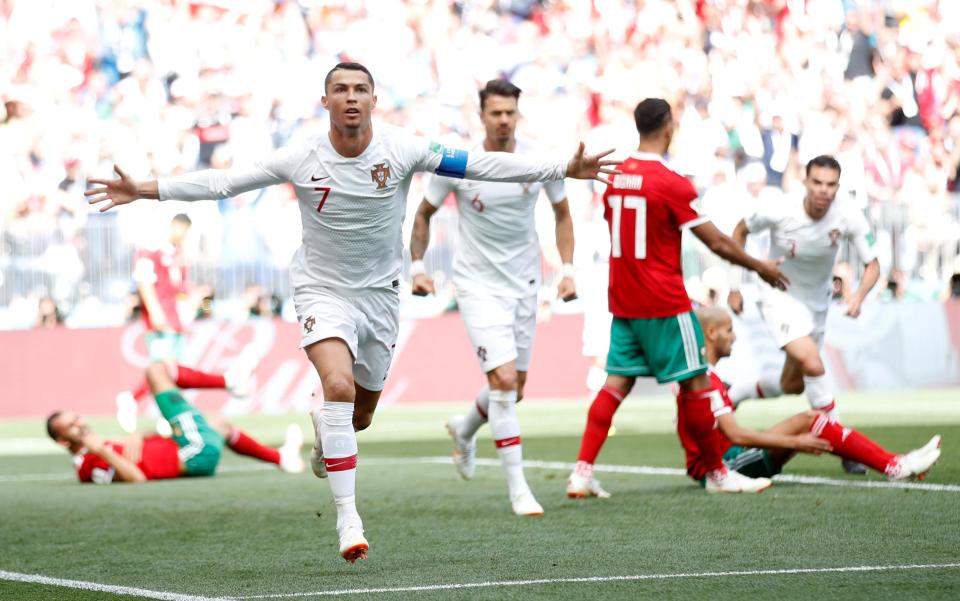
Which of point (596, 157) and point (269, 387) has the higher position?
point (596, 157)

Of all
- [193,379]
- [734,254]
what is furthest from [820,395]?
[193,379]

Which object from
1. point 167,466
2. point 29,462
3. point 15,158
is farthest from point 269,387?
point 167,466

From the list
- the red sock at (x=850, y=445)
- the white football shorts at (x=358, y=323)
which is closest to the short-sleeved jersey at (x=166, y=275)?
the white football shorts at (x=358, y=323)

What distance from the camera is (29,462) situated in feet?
44.1

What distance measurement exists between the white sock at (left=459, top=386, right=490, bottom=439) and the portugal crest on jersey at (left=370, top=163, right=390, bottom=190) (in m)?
2.88

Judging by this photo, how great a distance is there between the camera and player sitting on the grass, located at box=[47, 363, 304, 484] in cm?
1084

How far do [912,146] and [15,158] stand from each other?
1285 centimetres

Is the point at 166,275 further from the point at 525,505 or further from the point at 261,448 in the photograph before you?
the point at 525,505

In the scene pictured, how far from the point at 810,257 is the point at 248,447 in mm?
4325

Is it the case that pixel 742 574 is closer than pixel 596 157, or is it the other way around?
pixel 742 574

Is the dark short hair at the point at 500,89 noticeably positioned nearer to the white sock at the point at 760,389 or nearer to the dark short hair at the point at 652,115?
the dark short hair at the point at 652,115

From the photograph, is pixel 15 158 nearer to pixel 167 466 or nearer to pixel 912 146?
pixel 167 466

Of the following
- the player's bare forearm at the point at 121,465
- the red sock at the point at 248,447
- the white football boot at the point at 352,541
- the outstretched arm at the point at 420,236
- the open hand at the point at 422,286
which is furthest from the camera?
Result: the red sock at the point at 248,447

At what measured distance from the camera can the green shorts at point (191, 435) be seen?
1096cm
